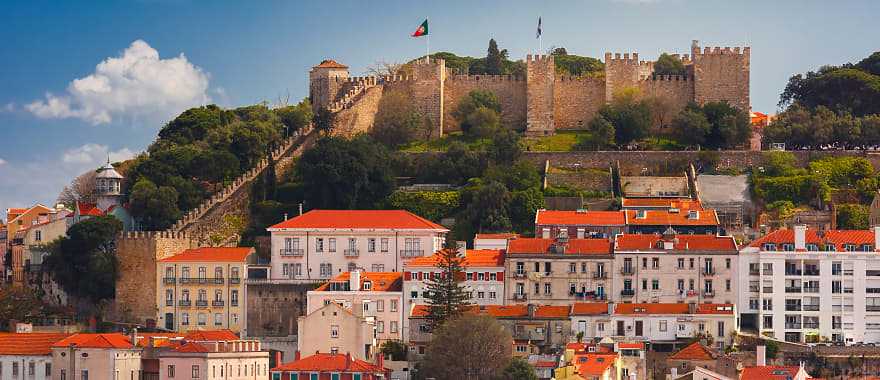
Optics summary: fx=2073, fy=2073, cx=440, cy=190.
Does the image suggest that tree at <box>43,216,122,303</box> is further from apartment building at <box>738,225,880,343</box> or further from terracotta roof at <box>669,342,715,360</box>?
apartment building at <box>738,225,880,343</box>

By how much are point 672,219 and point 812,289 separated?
7.90m

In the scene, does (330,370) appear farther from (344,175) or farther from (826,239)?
(344,175)

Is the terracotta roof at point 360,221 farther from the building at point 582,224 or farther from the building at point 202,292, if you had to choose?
the building at point 582,224

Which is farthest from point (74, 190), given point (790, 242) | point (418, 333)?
point (790, 242)

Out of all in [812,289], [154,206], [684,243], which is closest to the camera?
[812,289]

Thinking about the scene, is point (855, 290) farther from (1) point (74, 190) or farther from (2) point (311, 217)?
(1) point (74, 190)

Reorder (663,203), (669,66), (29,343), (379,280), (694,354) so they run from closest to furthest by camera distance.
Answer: (694,354), (29,343), (379,280), (663,203), (669,66)

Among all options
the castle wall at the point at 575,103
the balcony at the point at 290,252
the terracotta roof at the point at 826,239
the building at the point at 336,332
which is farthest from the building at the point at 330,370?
the castle wall at the point at 575,103

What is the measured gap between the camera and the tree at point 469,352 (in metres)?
64.4

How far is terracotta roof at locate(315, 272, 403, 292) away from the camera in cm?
7219

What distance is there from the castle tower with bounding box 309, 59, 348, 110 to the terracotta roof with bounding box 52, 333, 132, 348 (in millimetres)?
29794

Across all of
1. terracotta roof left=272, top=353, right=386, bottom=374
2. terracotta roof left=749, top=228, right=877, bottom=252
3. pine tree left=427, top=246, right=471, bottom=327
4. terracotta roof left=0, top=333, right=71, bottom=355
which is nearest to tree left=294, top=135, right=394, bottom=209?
pine tree left=427, top=246, right=471, bottom=327

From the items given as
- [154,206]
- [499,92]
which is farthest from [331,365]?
[499,92]

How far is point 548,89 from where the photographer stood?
311ft
